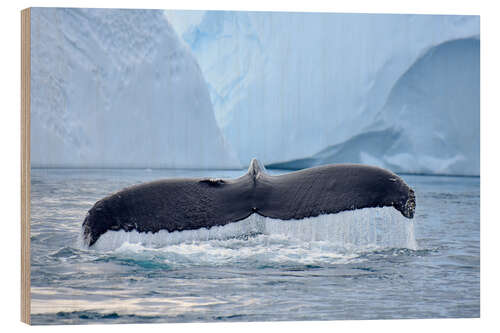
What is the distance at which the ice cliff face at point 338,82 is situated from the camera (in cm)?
845

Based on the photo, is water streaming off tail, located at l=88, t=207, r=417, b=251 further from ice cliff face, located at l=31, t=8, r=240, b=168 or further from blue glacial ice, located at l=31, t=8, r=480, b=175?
blue glacial ice, located at l=31, t=8, r=480, b=175

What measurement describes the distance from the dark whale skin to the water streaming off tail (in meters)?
0.06

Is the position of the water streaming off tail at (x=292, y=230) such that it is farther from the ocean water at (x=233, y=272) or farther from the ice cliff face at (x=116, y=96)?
the ice cliff face at (x=116, y=96)

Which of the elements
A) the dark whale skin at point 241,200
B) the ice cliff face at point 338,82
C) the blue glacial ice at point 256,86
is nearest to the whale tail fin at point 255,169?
the dark whale skin at point 241,200

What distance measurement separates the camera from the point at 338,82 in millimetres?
8859

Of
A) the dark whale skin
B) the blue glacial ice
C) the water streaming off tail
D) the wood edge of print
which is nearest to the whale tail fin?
the dark whale skin

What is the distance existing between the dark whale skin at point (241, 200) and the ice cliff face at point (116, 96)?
62.5 inches

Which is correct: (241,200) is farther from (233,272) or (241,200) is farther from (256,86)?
(256,86)

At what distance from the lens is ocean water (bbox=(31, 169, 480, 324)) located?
707cm

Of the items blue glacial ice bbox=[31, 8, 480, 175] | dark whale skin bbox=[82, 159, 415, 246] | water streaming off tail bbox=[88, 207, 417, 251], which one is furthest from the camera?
blue glacial ice bbox=[31, 8, 480, 175]

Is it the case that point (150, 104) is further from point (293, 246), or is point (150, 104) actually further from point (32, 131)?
point (293, 246)

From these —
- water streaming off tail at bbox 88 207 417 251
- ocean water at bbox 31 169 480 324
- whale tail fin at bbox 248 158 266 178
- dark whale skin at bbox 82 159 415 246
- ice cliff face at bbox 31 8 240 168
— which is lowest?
ocean water at bbox 31 169 480 324

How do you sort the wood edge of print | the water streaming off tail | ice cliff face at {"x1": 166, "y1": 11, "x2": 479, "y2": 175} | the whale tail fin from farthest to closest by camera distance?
1. ice cliff face at {"x1": 166, "y1": 11, "x2": 479, "y2": 175}
2. the wood edge of print
3. the whale tail fin
4. the water streaming off tail

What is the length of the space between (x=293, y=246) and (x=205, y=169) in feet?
6.15
